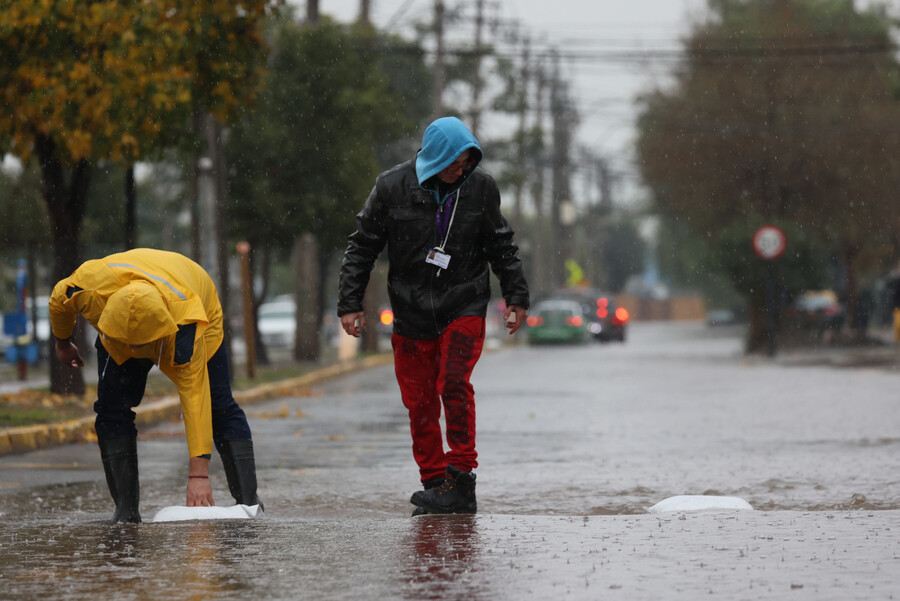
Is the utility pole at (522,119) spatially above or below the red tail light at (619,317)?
above

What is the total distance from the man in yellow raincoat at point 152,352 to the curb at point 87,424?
4179mm

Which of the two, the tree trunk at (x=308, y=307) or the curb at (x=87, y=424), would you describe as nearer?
the curb at (x=87, y=424)

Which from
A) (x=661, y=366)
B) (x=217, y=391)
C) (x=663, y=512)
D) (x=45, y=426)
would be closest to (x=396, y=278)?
(x=217, y=391)

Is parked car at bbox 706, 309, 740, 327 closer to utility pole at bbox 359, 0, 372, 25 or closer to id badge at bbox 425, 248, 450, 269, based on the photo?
utility pole at bbox 359, 0, 372, 25

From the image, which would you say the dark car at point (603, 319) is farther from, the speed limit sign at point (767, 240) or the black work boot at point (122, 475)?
the black work boot at point (122, 475)

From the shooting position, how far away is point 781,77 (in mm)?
35375

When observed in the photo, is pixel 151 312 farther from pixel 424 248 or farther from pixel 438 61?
pixel 438 61

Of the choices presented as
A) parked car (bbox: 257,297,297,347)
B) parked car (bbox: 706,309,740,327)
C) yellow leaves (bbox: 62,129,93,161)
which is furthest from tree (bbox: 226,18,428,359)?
parked car (bbox: 706,309,740,327)

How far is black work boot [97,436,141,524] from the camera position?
21.0 feet

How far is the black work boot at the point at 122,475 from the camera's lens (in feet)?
21.0

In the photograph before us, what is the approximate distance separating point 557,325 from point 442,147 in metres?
34.1

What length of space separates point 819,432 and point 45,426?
5.81 metres

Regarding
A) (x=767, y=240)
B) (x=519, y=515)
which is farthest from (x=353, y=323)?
(x=767, y=240)

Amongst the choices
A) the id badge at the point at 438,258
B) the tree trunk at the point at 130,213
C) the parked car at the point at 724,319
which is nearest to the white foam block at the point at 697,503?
the id badge at the point at 438,258
